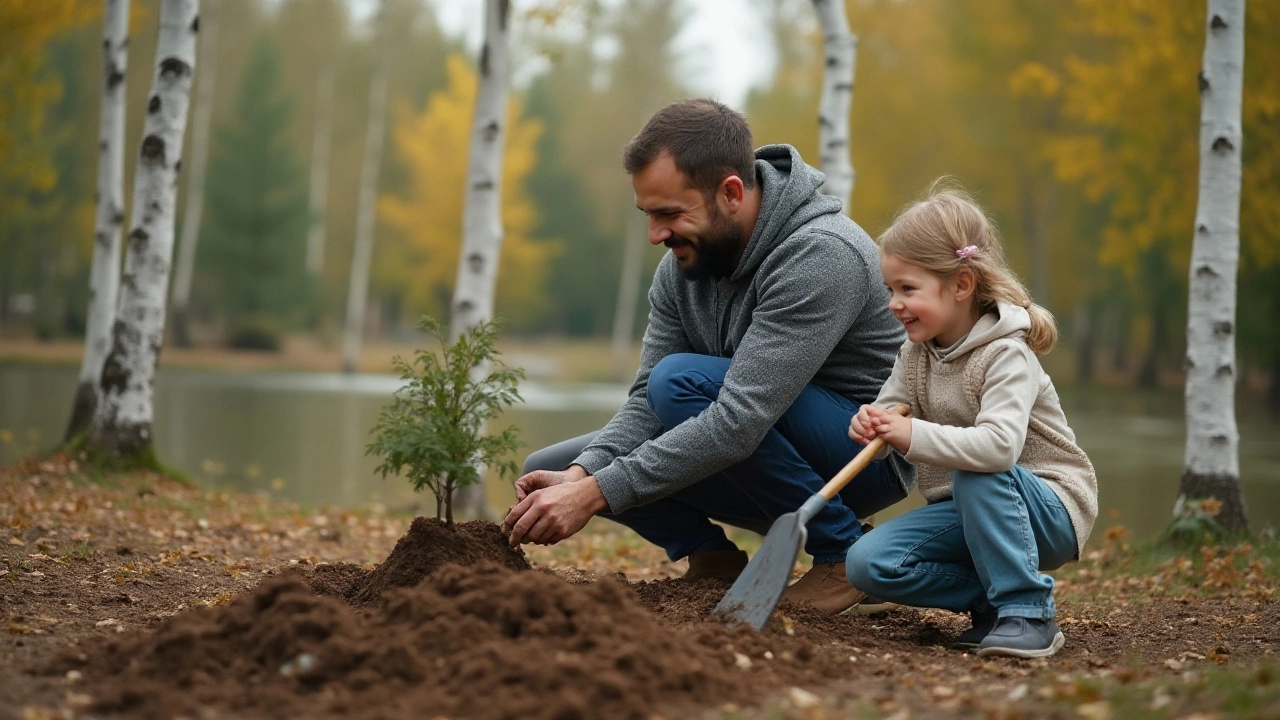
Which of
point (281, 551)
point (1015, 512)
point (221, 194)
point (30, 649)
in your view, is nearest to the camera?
point (30, 649)

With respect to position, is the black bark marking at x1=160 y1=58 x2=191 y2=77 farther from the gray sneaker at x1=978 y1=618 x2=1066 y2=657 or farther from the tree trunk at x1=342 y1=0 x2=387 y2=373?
the tree trunk at x1=342 y1=0 x2=387 y2=373

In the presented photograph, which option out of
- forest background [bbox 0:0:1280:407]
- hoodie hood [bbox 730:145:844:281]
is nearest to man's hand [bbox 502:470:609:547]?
hoodie hood [bbox 730:145:844:281]

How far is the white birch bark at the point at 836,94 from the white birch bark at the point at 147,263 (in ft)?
12.4

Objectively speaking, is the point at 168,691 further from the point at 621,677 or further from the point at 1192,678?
the point at 1192,678

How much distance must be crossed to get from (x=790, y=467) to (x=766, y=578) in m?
0.57

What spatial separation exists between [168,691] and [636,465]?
1.43 meters

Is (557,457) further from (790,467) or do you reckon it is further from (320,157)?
(320,157)

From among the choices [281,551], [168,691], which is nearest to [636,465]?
[168,691]

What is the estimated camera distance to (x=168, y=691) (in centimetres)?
250

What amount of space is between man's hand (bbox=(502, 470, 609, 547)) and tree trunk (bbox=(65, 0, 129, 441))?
18.4 ft

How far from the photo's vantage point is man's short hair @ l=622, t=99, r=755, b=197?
3.60m

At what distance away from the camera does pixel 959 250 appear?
131 inches

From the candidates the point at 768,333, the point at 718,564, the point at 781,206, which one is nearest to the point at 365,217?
the point at 718,564

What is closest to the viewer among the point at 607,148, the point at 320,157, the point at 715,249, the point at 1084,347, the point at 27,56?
the point at 715,249
